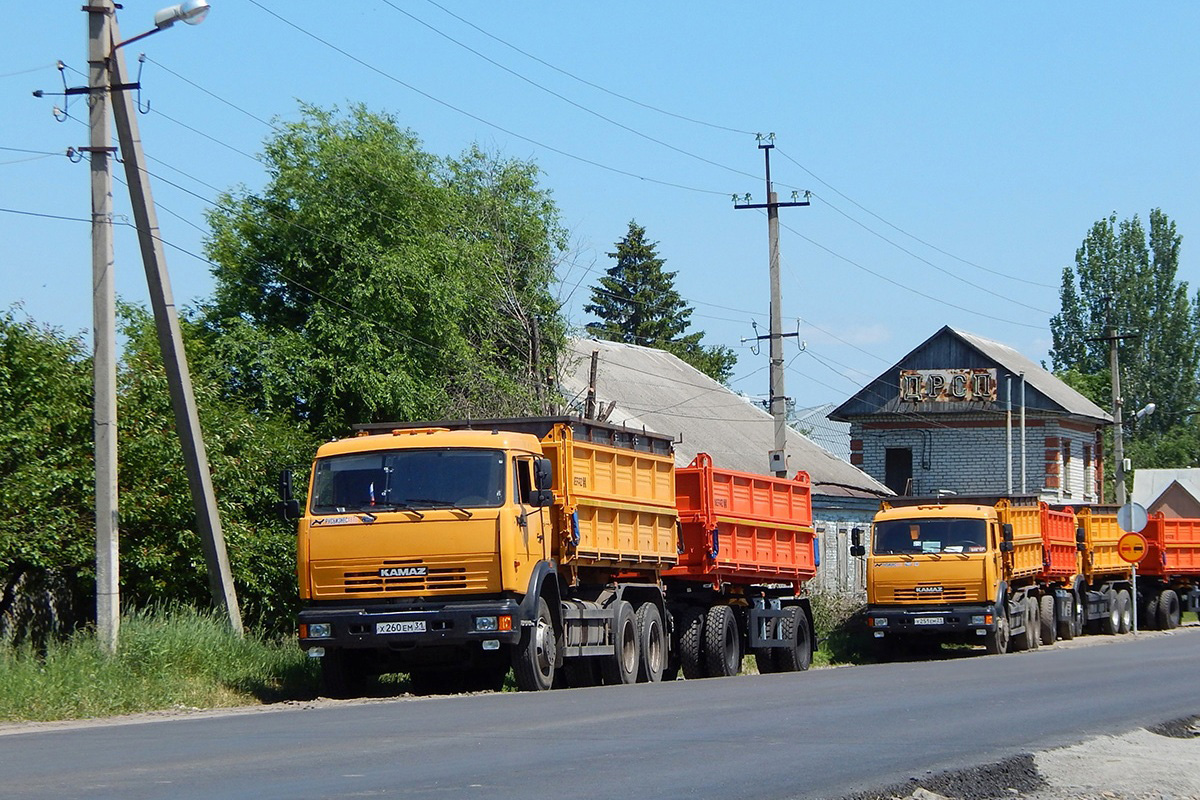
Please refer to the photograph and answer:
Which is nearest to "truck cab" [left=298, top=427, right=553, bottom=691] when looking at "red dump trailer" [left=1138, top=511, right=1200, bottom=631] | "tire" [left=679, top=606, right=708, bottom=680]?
"tire" [left=679, top=606, right=708, bottom=680]

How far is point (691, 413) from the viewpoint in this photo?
4894cm

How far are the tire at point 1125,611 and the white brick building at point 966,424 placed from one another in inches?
793

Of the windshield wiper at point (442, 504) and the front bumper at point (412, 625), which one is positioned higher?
the windshield wiper at point (442, 504)

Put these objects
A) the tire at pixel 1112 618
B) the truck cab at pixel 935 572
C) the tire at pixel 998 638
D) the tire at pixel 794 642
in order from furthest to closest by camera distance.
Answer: the tire at pixel 1112 618 → the tire at pixel 998 638 → the truck cab at pixel 935 572 → the tire at pixel 794 642

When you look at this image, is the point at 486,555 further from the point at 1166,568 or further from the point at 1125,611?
the point at 1166,568

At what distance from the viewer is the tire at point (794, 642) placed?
84.7ft

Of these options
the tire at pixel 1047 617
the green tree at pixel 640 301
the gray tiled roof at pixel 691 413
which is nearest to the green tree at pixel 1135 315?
the green tree at pixel 640 301

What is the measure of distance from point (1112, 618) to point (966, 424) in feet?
81.4

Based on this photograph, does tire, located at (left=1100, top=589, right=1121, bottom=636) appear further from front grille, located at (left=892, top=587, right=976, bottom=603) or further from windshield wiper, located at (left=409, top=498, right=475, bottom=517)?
windshield wiper, located at (left=409, top=498, right=475, bottom=517)

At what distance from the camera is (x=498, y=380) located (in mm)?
33062

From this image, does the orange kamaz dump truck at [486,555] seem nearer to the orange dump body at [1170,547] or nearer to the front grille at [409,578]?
the front grille at [409,578]

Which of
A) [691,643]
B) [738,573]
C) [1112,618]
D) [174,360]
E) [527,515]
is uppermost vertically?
[174,360]

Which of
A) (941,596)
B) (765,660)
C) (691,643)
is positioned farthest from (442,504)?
(941,596)

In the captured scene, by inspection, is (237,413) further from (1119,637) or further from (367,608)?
(1119,637)
